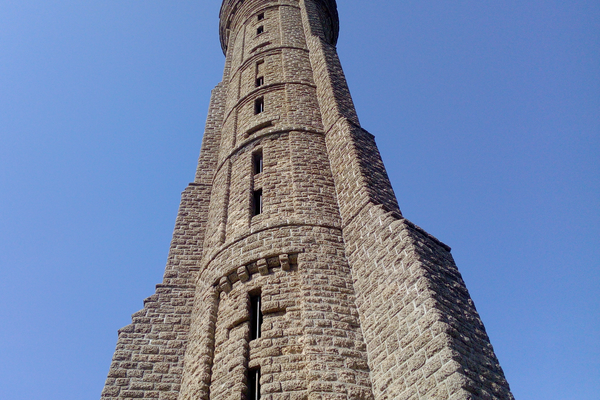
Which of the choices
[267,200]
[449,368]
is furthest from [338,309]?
[267,200]

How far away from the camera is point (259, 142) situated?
1355 centimetres

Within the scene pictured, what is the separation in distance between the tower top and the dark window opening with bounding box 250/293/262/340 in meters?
17.7

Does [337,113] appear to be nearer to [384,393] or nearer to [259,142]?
[259,142]

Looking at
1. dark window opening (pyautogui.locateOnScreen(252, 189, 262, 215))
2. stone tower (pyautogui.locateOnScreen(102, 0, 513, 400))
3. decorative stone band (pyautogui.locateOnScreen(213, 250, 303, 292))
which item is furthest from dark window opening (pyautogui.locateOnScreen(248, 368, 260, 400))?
dark window opening (pyautogui.locateOnScreen(252, 189, 262, 215))

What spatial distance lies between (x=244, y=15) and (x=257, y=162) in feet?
43.3

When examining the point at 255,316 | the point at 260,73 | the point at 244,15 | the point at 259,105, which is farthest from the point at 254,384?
the point at 244,15

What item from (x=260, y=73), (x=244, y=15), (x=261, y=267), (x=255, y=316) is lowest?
(x=255, y=316)

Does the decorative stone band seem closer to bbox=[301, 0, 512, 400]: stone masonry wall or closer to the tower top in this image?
bbox=[301, 0, 512, 400]: stone masonry wall

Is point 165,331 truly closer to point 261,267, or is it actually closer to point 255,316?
point 255,316

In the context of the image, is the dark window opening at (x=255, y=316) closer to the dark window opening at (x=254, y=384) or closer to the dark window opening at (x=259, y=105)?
the dark window opening at (x=254, y=384)

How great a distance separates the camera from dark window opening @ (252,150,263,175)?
→ 42.6 ft

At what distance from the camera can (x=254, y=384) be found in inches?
310

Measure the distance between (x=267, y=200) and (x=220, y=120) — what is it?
786 centimetres

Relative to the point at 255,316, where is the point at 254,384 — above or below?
below
